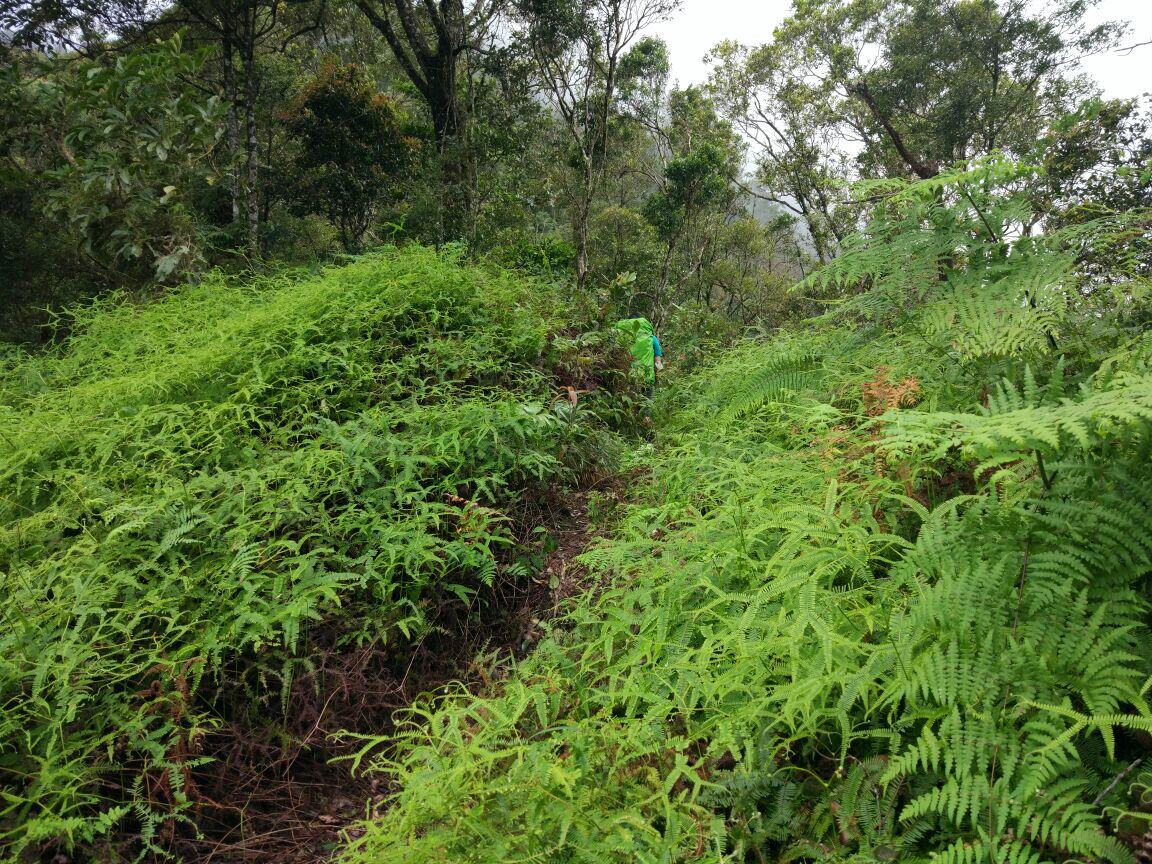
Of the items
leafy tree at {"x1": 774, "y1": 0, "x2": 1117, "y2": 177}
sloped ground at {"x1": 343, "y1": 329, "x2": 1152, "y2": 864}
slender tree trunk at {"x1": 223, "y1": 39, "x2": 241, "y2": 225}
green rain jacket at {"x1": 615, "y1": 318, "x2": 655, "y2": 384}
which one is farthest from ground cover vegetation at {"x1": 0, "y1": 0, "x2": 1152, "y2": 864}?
leafy tree at {"x1": 774, "y1": 0, "x2": 1117, "y2": 177}

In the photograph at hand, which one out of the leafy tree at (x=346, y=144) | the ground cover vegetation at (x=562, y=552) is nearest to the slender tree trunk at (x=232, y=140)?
the ground cover vegetation at (x=562, y=552)

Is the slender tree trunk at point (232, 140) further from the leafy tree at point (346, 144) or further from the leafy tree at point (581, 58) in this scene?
the leafy tree at point (581, 58)

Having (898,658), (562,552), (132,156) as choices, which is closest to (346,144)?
(132,156)

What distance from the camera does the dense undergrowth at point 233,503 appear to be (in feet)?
7.55

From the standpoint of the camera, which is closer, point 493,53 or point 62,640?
point 62,640

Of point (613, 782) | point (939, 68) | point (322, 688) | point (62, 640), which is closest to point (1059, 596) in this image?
point (613, 782)

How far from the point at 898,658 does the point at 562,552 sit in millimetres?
2490

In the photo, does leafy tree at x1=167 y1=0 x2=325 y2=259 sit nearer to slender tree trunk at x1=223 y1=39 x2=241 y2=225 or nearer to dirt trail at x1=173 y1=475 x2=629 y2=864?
slender tree trunk at x1=223 y1=39 x2=241 y2=225

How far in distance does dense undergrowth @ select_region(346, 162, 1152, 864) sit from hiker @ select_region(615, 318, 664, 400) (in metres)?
3.66

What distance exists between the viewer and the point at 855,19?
687 inches

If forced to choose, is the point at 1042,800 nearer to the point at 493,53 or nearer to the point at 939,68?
the point at 493,53

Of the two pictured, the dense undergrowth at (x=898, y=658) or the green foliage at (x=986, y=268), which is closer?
the dense undergrowth at (x=898, y=658)

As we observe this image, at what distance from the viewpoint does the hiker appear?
6.48 meters

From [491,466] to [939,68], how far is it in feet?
61.2
